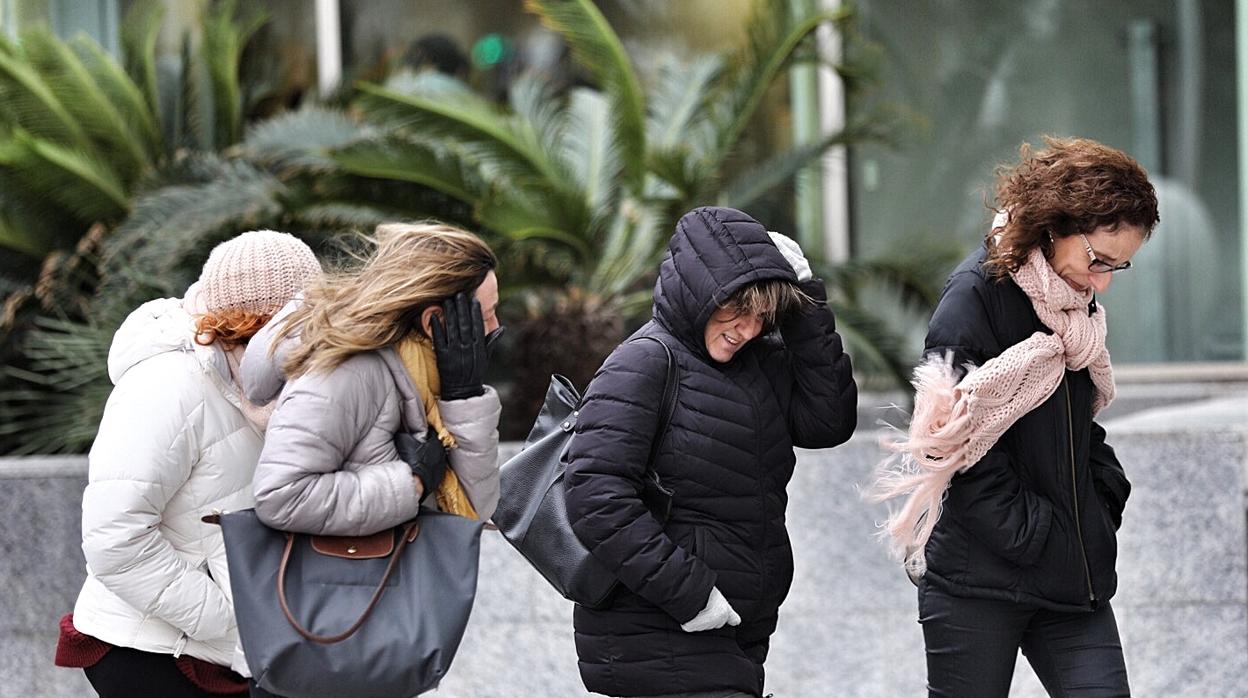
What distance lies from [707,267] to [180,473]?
117 centimetres

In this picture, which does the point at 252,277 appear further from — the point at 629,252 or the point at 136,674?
the point at 629,252

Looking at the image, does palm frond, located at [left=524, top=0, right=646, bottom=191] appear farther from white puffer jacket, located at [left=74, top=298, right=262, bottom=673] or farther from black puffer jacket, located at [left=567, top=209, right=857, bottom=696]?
white puffer jacket, located at [left=74, top=298, right=262, bottom=673]

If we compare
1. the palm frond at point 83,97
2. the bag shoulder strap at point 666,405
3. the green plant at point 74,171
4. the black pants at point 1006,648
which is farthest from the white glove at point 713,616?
the palm frond at point 83,97

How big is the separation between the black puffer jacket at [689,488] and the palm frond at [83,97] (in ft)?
16.5

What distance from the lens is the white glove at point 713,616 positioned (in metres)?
3.04

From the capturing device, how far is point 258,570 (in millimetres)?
2822

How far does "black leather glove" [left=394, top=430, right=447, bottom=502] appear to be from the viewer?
292 cm

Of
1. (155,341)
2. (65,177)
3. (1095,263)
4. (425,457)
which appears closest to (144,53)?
(65,177)

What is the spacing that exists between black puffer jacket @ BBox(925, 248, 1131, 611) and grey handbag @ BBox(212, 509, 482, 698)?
113 centimetres

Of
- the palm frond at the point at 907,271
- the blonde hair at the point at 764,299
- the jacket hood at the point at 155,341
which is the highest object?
Result: the blonde hair at the point at 764,299

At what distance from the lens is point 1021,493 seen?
328 centimetres

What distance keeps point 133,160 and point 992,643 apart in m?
5.57

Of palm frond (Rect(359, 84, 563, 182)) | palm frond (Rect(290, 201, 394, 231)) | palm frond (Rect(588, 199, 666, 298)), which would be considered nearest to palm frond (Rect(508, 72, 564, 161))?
palm frond (Rect(359, 84, 563, 182))

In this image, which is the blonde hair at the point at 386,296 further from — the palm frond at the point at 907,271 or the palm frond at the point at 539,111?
the palm frond at the point at 907,271
